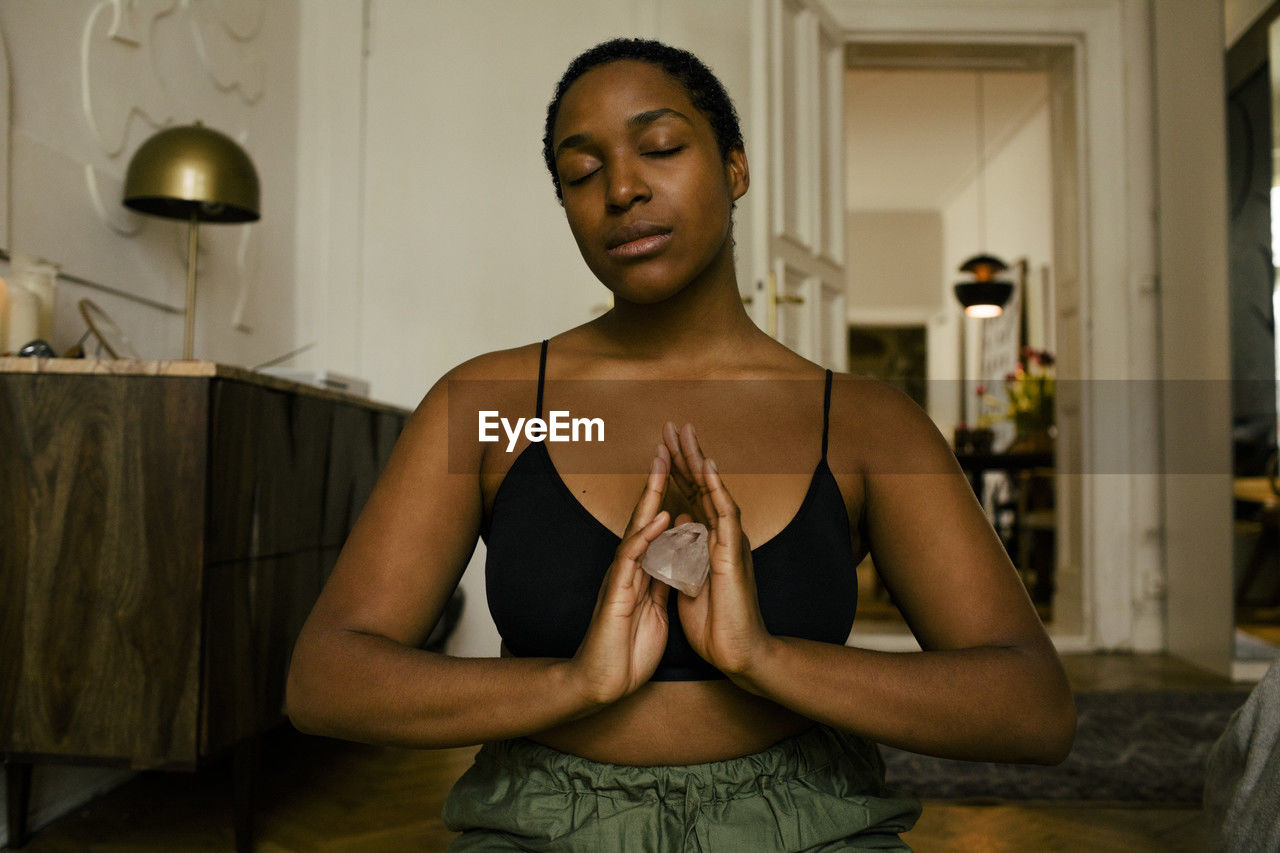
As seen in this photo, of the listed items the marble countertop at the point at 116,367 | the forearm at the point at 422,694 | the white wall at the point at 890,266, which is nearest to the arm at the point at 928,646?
the forearm at the point at 422,694

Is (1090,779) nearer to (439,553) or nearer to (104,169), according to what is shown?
(439,553)

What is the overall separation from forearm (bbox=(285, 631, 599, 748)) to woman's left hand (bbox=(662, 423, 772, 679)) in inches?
4.0

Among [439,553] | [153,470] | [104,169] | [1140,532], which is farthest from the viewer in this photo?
[1140,532]

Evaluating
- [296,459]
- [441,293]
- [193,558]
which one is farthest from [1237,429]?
[193,558]

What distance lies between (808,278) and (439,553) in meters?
2.84

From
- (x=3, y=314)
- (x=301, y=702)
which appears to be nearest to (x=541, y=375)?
(x=301, y=702)

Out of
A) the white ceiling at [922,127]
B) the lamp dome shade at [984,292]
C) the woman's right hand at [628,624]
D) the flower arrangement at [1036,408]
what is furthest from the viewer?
the white ceiling at [922,127]

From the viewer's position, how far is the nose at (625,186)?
824mm

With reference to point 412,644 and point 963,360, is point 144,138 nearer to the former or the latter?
point 412,644

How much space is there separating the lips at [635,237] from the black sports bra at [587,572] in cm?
21

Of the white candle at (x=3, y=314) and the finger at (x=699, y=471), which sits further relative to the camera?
the white candle at (x=3, y=314)

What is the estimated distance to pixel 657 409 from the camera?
941mm

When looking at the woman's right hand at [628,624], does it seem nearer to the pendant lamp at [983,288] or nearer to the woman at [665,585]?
the woman at [665,585]

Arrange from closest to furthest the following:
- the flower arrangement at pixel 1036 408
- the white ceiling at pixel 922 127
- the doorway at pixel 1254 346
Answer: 1. the doorway at pixel 1254 346
2. the flower arrangement at pixel 1036 408
3. the white ceiling at pixel 922 127
